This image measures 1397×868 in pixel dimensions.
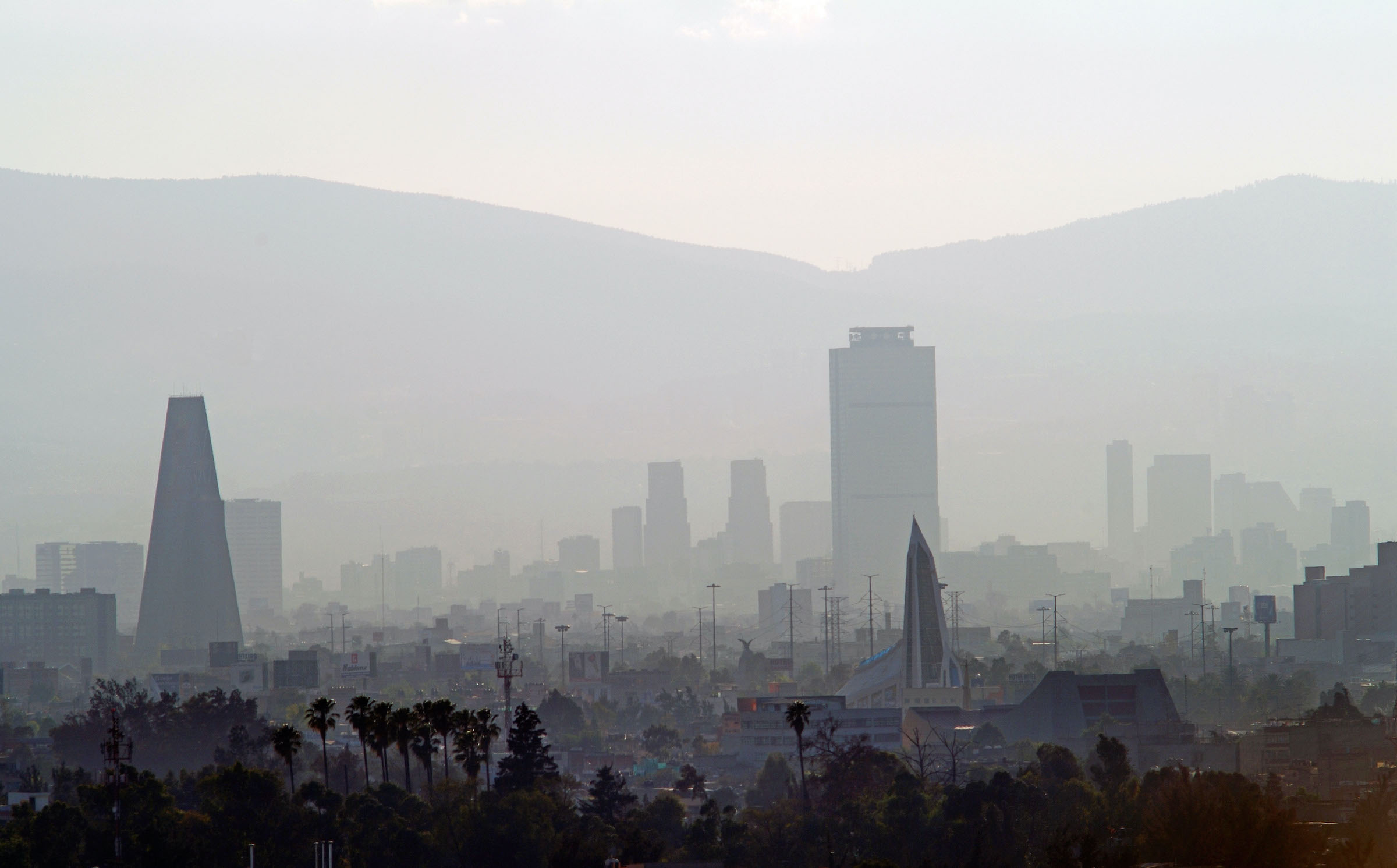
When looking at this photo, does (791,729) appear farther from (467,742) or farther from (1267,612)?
(1267,612)

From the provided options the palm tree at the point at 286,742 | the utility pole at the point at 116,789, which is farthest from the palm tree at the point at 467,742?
the utility pole at the point at 116,789

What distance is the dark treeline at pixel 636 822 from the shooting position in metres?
57.6

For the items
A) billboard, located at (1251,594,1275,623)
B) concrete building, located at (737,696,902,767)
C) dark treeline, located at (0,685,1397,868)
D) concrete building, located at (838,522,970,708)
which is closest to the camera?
dark treeline, located at (0,685,1397,868)

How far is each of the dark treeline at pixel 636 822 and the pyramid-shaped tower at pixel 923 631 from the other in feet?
201

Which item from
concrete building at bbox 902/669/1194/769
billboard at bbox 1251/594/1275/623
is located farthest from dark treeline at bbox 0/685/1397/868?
billboard at bbox 1251/594/1275/623

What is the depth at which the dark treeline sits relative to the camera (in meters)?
57.6

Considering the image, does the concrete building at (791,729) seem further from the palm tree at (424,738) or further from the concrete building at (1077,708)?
the palm tree at (424,738)

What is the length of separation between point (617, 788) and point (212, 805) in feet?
68.0

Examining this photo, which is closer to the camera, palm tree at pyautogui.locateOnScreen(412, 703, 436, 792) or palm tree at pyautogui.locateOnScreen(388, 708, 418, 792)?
palm tree at pyautogui.locateOnScreen(388, 708, 418, 792)

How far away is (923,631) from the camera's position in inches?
5886

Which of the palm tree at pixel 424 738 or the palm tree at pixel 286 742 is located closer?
the palm tree at pixel 286 742

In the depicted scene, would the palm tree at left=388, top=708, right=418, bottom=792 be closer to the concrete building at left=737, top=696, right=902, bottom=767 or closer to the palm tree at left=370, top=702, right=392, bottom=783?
the palm tree at left=370, top=702, right=392, bottom=783

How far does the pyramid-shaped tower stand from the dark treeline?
6136 cm

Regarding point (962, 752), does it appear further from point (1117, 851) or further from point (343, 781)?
point (1117, 851)
